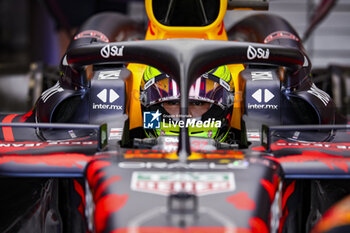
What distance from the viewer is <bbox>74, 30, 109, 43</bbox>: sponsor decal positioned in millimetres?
2711

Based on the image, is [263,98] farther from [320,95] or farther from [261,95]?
[320,95]

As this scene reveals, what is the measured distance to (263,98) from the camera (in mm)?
2152

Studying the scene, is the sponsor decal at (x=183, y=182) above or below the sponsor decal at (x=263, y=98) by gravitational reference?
below

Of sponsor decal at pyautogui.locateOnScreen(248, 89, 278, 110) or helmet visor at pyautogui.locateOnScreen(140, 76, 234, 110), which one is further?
sponsor decal at pyautogui.locateOnScreen(248, 89, 278, 110)

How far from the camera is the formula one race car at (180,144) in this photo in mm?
1267

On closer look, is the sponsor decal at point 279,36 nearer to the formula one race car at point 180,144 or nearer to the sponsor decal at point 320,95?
the formula one race car at point 180,144

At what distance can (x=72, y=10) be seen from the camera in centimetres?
697

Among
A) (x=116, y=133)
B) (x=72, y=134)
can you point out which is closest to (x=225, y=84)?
(x=116, y=133)

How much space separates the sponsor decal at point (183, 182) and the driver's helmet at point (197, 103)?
0.65 m

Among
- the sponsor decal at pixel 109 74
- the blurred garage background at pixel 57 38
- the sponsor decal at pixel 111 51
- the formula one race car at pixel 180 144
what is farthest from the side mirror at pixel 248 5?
the sponsor decal at pixel 111 51

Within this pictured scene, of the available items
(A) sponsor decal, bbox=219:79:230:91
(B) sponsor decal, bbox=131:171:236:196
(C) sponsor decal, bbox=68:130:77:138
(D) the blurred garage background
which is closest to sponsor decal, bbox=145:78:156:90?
(A) sponsor decal, bbox=219:79:230:91

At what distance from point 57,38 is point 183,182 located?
22.9 ft

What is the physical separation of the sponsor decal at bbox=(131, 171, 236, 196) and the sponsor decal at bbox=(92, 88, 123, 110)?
872mm

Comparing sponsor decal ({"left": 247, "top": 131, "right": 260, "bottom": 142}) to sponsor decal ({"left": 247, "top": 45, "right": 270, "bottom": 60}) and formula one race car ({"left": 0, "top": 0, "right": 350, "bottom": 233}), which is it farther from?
sponsor decal ({"left": 247, "top": 45, "right": 270, "bottom": 60})
